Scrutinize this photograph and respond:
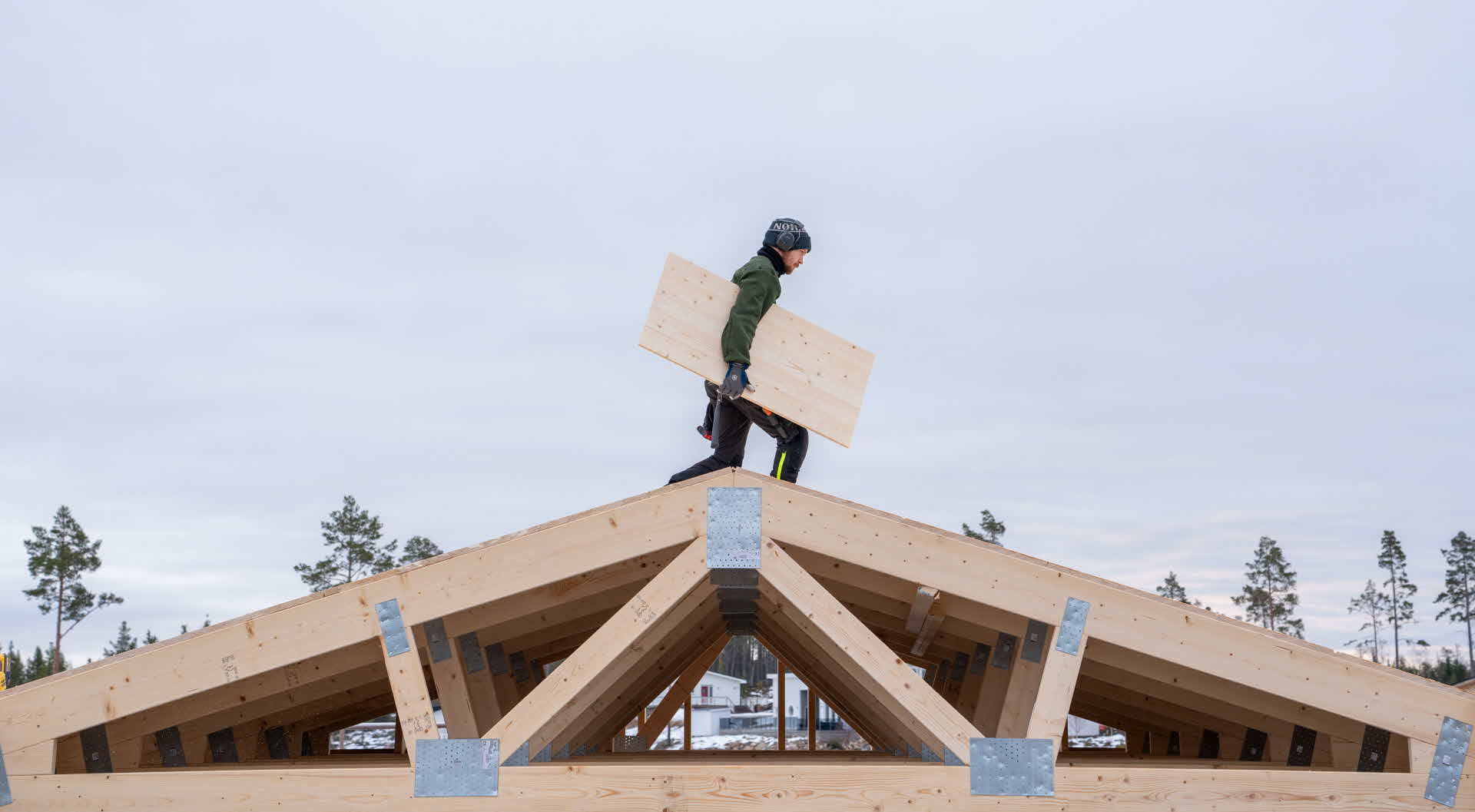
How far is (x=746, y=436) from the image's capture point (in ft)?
22.5

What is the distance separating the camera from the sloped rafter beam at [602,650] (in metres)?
5.50

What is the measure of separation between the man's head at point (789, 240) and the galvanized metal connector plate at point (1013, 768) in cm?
278

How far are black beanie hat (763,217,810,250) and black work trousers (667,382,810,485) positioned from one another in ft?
2.99

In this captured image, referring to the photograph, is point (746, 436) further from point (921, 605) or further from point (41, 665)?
point (41, 665)

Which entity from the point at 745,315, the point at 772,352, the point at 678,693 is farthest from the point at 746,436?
the point at 678,693

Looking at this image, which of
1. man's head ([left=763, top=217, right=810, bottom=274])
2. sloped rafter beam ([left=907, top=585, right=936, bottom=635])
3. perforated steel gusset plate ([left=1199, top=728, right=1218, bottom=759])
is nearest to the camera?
sloped rafter beam ([left=907, top=585, right=936, bottom=635])

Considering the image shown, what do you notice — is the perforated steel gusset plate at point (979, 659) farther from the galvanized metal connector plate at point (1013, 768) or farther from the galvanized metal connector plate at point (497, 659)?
the galvanized metal connector plate at point (497, 659)

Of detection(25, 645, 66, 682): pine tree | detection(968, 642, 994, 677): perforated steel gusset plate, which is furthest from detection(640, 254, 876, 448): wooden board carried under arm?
detection(25, 645, 66, 682): pine tree

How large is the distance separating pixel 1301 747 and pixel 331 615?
17.9ft

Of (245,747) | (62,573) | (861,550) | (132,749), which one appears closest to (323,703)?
(245,747)

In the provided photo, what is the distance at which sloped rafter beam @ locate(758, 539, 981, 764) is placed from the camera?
5508mm

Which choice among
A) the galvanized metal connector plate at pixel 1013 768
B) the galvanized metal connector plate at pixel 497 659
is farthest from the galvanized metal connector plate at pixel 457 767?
the galvanized metal connector plate at pixel 1013 768

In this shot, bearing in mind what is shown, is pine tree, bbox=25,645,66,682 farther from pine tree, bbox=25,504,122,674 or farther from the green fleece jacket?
the green fleece jacket

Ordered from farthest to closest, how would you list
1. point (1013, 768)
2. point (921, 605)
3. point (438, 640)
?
point (438, 640) < point (921, 605) < point (1013, 768)
